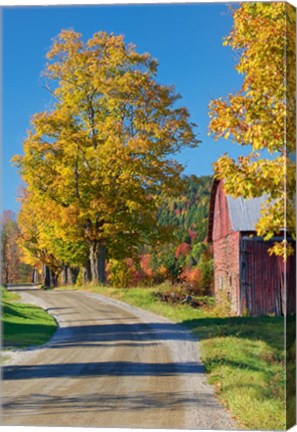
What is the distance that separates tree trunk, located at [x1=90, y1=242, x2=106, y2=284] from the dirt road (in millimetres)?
218

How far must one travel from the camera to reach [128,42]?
7.66 m

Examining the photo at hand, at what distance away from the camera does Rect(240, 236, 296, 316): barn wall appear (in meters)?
7.19

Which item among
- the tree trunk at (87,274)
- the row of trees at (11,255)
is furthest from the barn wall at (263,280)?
the row of trees at (11,255)

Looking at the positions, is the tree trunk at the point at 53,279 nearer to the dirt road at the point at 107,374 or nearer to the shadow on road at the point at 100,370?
the dirt road at the point at 107,374

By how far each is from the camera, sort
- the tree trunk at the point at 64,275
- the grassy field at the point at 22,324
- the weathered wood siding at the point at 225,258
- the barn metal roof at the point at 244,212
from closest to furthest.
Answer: the barn metal roof at the point at 244,212
the weathered wood siding at the point at 225,258
the grassy field at the point at 22,324
the tree trunk at the point at 64,275

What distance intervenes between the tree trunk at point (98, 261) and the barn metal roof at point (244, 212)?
145cm

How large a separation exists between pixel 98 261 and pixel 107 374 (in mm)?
1227

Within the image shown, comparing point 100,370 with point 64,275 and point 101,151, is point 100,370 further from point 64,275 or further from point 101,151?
point 101,151

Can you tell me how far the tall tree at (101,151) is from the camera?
7.89 m

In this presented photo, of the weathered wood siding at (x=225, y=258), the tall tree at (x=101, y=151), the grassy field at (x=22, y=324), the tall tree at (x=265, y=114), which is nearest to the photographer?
the tall tree at (x=265, y=114)

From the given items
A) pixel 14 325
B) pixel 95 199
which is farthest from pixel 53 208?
pixel 14 325

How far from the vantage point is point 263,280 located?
7359 mm

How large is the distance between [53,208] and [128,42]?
1947 millimetres

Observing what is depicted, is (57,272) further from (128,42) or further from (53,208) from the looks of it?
(128,42)
